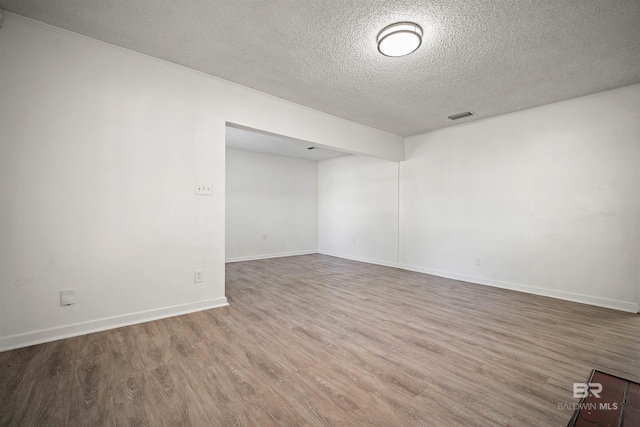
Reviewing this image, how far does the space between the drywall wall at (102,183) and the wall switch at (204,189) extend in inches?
1.5

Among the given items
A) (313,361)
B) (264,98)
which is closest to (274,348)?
(313,361)

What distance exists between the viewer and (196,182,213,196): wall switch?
2990 mm

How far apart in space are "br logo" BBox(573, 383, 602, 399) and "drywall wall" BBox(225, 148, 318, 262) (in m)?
5.95

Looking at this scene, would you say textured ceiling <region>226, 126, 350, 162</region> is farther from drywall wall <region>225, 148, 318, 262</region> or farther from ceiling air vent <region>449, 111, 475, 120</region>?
ceiling air vent <region>449, 111, 475, 120</region>

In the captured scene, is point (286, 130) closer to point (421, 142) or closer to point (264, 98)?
point (264, 98)

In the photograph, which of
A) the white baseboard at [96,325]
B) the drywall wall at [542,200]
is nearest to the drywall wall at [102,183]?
the white baseboard at [96,325]

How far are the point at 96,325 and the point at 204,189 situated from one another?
1.62m

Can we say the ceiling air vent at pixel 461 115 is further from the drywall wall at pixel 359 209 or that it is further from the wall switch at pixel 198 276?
the wall switch at pixel 198 276

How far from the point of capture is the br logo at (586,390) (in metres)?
1.65

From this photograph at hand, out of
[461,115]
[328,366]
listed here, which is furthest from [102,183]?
[461,115]

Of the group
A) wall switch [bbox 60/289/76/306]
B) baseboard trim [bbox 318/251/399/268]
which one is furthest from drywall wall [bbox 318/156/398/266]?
wall switch [bbox 60/289/76/306]

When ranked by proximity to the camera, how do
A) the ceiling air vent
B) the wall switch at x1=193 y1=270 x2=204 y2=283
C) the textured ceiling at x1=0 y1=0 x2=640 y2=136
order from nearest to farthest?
the textured ceiling at x1=0 y1=0 x2=640 y2=136
the wall switch at x1=193 y1=270 x2=204 y2=283
the ceiling air vent

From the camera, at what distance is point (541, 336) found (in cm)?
245

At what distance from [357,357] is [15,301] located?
278cm
